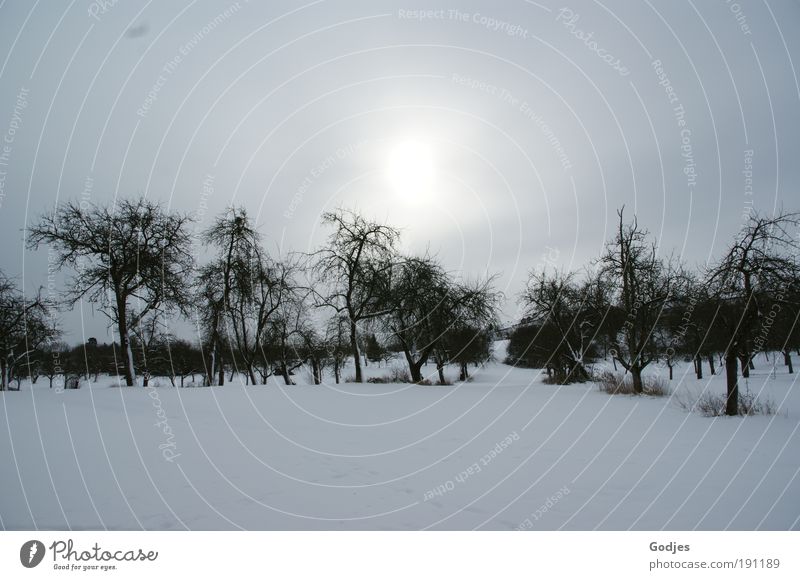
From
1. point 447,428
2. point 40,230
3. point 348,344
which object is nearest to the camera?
point 447,428

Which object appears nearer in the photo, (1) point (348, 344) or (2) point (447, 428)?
(2) point (447, 428)

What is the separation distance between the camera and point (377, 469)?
5.86 metres

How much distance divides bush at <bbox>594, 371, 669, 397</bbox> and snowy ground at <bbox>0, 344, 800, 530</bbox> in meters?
3.81

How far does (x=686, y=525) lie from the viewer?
4285 millimetres

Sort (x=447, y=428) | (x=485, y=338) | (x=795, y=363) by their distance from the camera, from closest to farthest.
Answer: (x=447, y=428) → (x=485, y=338) → (x=795, y=363)

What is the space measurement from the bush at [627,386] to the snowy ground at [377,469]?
3.81m

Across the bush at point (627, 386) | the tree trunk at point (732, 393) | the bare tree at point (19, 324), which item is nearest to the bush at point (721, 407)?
the tree trunk at point (732, 393)

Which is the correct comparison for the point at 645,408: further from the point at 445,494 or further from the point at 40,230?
the point at 40,230

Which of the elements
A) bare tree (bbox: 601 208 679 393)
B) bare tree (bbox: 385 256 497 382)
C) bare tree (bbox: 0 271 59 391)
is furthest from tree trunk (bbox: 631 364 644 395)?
bare tree (bbox: 0 271 59 391)

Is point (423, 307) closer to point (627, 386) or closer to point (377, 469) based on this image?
point (627, 386)

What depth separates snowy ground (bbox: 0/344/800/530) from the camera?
4273 millimetres

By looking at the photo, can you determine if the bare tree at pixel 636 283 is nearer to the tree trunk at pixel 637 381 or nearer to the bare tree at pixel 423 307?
the tree trunk at pixel 637 381

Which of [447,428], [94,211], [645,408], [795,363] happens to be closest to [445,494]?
[447,428]

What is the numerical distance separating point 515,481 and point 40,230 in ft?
70.3
